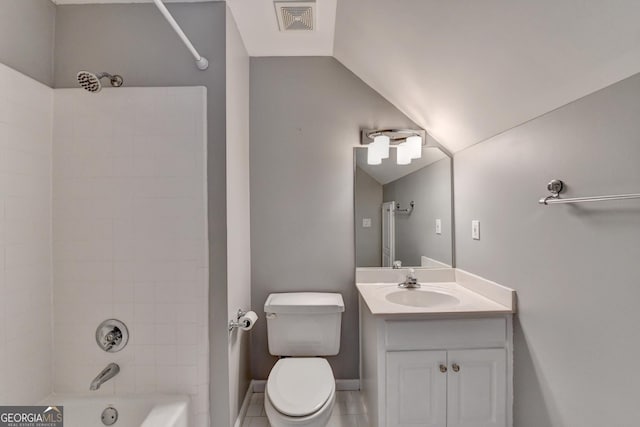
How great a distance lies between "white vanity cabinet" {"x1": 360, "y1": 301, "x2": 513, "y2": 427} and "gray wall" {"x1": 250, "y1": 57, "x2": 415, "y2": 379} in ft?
2.25

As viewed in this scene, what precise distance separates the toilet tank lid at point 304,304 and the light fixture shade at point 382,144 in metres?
1.03

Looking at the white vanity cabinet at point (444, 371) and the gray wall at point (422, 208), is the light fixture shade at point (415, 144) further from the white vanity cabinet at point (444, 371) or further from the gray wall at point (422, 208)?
the white vanity cabinet at point (444, 371)

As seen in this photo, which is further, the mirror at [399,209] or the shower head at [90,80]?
the mirror at [399,209]

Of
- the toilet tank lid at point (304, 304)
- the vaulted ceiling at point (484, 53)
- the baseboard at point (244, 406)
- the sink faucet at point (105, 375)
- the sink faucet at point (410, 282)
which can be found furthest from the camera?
the sink faucet at point (410, 282)

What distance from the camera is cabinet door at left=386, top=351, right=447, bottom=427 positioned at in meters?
1.45

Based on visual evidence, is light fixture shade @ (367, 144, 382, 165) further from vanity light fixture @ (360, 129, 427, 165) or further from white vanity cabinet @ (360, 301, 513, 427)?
white vanity cabinet @ (360, 301, 513, 427)

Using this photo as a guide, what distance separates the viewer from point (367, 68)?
75.6 inches

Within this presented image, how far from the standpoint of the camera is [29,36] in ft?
4.63

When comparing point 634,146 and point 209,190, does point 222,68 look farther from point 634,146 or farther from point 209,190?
point 634,146

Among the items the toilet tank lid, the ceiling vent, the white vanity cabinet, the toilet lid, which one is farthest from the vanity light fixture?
the toilet lid

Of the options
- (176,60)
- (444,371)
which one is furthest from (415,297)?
(176,60)

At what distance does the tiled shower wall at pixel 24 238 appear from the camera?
1.25 metres

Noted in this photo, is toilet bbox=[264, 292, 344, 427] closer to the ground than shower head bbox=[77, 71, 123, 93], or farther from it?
closer to the ground

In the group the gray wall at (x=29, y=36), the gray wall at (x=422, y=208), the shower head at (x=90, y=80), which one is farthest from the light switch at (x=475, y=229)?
the gray wall at (x=29, y=36)
